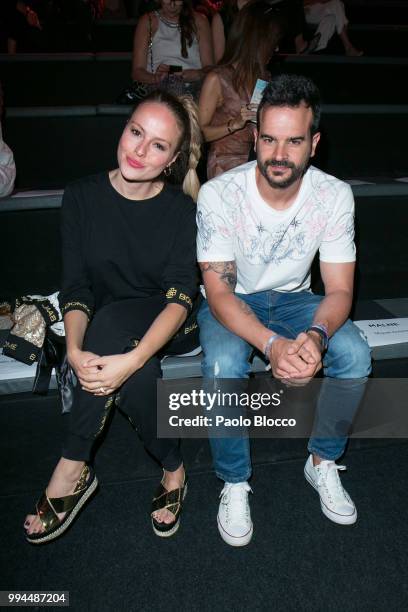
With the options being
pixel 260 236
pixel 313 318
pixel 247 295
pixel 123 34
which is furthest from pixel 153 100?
pixel 123 34

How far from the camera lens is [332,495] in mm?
1496

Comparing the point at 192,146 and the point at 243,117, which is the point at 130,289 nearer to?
the point at 192,146

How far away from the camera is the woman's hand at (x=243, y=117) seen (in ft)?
6.73

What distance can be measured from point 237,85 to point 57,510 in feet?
6.02

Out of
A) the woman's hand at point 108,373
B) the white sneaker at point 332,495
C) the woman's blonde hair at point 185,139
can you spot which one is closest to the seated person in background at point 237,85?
the woman's blonde hair at point 185,139

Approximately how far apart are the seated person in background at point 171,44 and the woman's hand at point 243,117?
2.63 feet

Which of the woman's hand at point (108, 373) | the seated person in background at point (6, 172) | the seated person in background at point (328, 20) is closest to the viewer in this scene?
the woman's hand at point (108, 373)

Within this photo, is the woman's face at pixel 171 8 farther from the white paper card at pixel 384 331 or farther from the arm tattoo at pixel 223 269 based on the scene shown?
the white paper card at pixel 384 331

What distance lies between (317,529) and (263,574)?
9.7 inches

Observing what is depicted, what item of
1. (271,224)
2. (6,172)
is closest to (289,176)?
(271,224)

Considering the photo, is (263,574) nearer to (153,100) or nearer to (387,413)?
(387,413)

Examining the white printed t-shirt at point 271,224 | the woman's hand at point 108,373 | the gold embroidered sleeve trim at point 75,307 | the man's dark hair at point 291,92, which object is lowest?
the woman's hand at point 108,373

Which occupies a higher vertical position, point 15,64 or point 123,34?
point 123,34

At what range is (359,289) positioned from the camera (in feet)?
7.19
